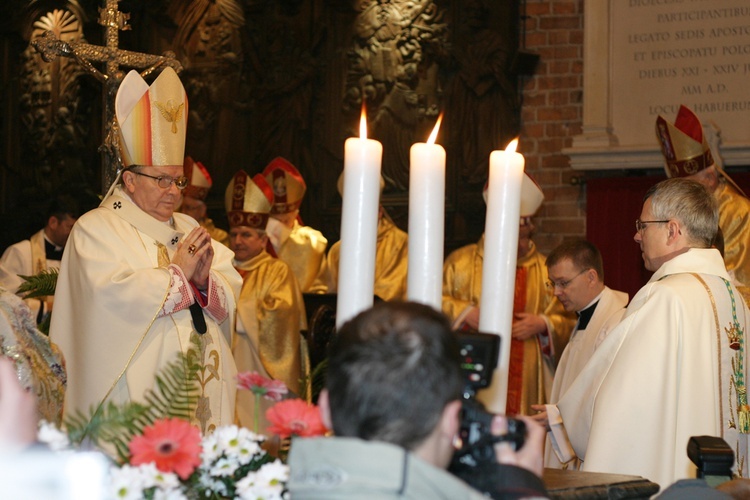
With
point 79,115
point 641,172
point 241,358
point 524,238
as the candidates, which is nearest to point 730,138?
point 641,172

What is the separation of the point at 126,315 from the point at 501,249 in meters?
2.55

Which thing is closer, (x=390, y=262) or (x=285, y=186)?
(x=390, y=262)

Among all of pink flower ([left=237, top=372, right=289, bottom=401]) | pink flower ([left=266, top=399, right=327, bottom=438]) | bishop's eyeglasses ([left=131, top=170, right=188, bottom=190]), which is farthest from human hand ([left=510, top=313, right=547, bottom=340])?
pink flower ([left=266, top=399, right=327, bottom=438])

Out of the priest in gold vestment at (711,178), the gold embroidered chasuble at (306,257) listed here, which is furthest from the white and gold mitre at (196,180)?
the priest in gold vestment at (711,178)

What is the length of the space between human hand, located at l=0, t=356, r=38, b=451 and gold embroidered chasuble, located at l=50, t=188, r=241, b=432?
240 cm

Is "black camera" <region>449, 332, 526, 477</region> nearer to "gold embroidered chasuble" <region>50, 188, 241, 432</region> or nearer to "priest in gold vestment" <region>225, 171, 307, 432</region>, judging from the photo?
"gold embroidered chasuble" <region>50, 188, 241, 432</region>

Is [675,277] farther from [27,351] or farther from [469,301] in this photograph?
[469,301]

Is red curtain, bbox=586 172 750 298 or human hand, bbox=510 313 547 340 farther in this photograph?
red curtain, bbox=586 172 750 298

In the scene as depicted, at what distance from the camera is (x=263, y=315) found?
737 cm

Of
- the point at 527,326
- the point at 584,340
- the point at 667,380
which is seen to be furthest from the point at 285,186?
the point at 667,380

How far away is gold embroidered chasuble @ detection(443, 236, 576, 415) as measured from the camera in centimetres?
659

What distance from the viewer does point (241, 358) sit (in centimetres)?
746

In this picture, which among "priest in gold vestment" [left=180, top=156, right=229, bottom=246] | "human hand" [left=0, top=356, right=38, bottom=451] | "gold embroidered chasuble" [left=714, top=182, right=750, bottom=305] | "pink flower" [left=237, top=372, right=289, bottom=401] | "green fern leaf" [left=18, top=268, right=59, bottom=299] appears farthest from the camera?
"priest in gold vestment" [left=180, top=156, right=229, bottom=246]

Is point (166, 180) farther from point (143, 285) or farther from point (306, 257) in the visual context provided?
point (306, 257)
